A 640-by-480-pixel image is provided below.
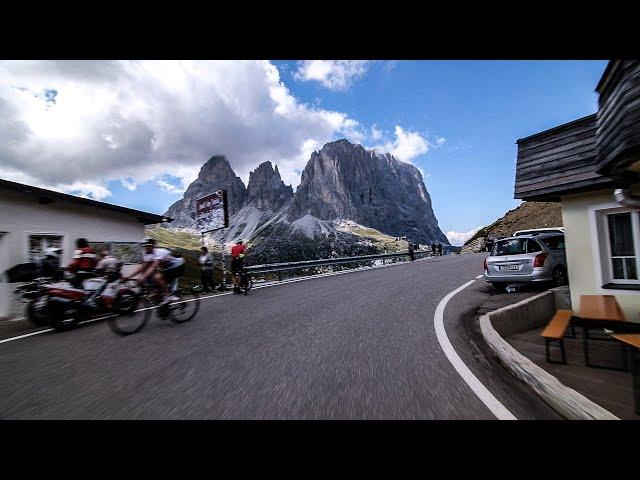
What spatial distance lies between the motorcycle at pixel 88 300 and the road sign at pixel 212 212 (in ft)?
28.7

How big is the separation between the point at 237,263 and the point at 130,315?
5.60m

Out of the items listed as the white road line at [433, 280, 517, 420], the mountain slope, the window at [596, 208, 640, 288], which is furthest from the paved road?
the mountain slope

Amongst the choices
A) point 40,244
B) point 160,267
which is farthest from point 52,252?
point 160,267

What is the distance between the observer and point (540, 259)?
341 inches

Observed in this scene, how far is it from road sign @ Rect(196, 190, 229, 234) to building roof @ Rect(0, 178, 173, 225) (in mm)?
2334

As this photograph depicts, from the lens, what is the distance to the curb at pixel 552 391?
2.42 meters

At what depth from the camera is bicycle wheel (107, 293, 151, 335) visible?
5.83 m

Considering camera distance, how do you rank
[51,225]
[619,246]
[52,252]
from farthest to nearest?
1. [51,225]
2. [52,252]
3. [619,246]

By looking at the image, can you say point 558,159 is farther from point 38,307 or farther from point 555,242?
point 38,307

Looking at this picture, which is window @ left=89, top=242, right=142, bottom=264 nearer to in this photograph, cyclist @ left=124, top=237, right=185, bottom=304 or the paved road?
the paved road

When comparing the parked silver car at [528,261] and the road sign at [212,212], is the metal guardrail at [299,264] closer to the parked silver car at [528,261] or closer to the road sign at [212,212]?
the road sign at [212,212]
